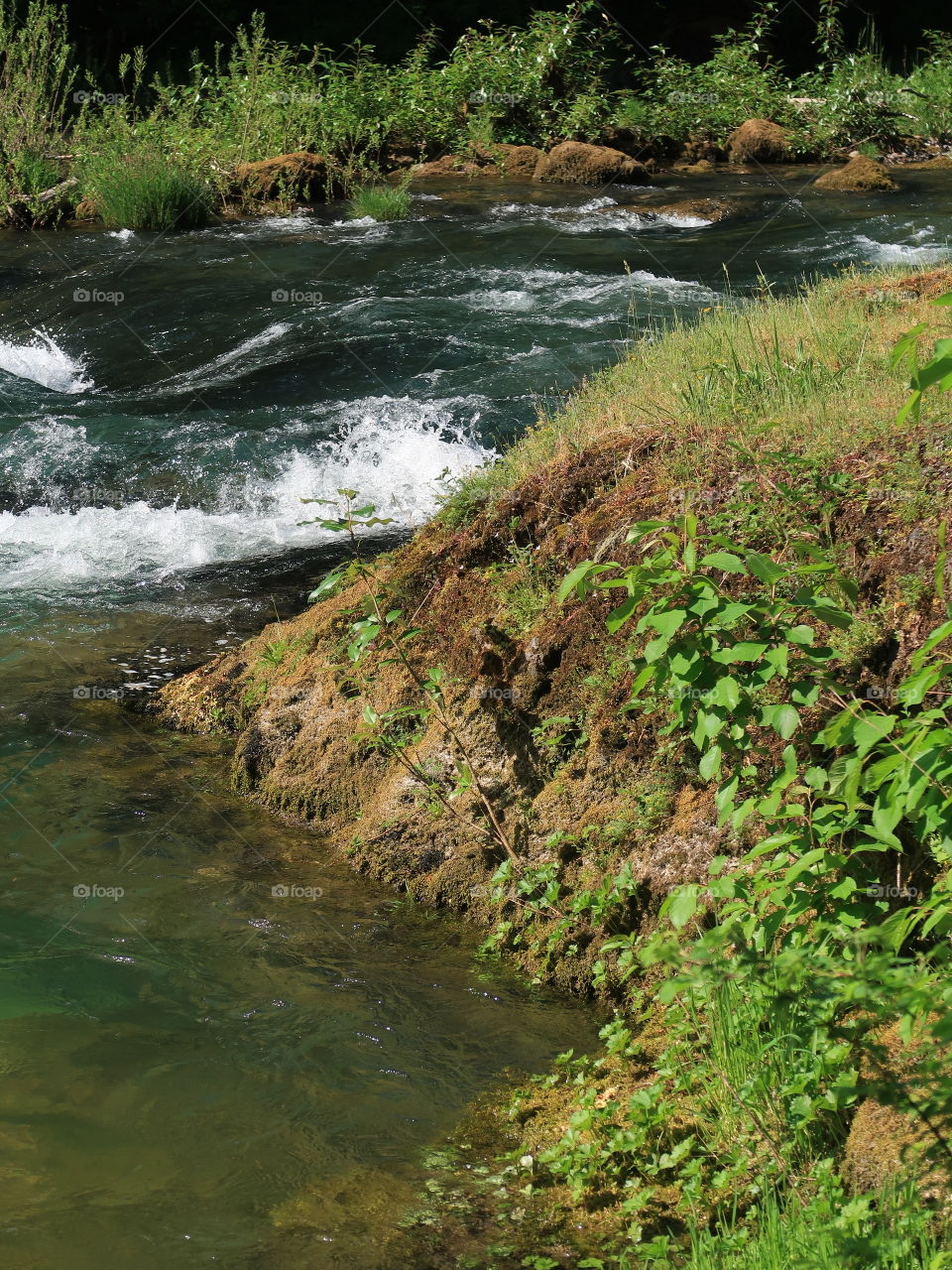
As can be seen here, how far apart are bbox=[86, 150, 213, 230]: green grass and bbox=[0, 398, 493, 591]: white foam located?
24.1 ft

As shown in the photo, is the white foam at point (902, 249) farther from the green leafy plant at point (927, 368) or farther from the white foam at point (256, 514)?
the green leafy plant at point (927, 368)

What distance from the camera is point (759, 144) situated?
18391mm

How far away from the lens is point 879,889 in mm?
3309

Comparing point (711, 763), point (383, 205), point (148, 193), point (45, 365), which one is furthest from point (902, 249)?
point (711, 763)

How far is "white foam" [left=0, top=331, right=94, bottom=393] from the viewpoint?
424 inches

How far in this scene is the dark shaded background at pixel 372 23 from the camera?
23.1 metres

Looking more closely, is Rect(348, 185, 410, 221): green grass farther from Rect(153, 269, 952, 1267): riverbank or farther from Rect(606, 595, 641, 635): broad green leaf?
Rect(606, 595, 641, 635): broad green leaf

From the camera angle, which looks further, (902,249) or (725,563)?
(902,249)

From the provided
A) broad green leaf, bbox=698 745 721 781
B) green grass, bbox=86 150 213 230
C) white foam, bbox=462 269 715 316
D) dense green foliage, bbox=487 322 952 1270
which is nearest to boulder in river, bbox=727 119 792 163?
white foam, bbox=462 269 715 316

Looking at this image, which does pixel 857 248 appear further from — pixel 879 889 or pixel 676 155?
pixel 879 889

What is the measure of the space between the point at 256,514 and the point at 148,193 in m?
8.23

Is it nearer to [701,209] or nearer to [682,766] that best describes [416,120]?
[701,209]

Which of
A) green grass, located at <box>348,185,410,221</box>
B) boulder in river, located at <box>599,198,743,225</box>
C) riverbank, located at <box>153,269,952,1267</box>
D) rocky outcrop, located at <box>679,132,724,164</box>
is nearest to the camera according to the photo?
riverbank, located at <box>153,269,952,1267</box>

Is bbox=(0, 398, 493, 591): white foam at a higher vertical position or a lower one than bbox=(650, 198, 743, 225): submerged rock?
lower
